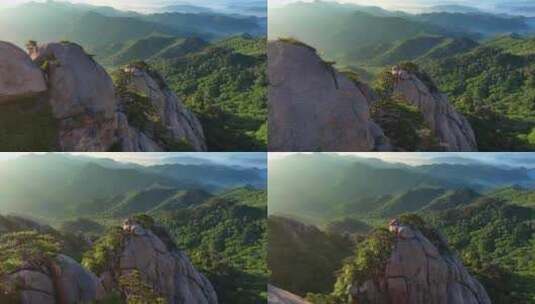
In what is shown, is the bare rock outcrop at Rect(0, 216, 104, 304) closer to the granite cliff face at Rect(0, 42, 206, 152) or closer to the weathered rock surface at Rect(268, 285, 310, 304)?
the granite cliff face at Rect(0, 42, 206, 152)

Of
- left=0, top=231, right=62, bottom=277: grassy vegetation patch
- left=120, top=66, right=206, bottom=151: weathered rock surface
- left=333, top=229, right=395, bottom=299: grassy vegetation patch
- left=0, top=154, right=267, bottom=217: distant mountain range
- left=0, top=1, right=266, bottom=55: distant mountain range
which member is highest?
left=0, top=1, right=266, bottom=55: distant mountain range

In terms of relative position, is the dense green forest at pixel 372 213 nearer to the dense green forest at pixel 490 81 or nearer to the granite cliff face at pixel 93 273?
the dense green forest at pixel 490 81

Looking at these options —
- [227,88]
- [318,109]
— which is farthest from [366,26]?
[227,88]

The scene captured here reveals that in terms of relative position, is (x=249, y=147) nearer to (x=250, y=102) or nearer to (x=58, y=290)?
(x=250, y=102)

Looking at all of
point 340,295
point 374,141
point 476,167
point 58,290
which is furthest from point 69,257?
point 476,167

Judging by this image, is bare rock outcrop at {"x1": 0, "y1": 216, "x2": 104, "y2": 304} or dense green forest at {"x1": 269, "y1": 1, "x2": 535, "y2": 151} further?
dense green forest at {"x1": 269, "y1": 1, "x2": 535, "y2": 151}

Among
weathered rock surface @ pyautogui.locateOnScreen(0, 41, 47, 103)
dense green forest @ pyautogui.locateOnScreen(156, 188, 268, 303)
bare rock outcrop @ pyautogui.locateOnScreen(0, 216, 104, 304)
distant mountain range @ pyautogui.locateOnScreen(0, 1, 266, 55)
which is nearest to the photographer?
bare rock outcrop @ pyautogui.locateOnScreen(0, 216, 104, 304)

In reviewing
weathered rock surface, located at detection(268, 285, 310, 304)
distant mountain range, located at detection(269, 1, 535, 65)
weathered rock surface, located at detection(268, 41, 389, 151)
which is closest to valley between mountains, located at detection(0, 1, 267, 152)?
weathered rock surface, located at detection(268, 41, 389, 151)
